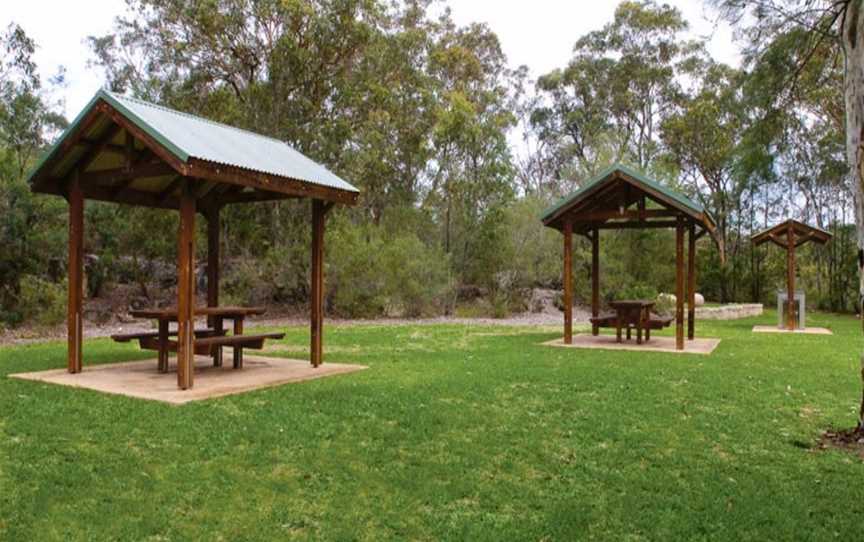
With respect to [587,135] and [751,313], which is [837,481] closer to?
[751,313]

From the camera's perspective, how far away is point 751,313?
20.6 metres

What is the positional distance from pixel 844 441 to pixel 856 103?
2.63 m

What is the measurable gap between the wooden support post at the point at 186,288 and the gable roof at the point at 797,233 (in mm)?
14393

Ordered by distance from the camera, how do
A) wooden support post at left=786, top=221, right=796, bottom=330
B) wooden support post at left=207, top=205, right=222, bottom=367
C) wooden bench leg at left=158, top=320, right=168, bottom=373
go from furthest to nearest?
wooden support post at left=786, top=221, right=796, bottom=330, wooden support post at left=207, top=205, right=222, bottom=367, wooden bench leg at left=158, top=320, right=168, bottom=373

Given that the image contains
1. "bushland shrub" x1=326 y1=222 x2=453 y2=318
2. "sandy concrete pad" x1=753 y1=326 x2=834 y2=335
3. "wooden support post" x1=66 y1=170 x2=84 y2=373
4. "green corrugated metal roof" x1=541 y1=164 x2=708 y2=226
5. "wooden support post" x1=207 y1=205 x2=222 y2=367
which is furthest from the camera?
"bushland shrub" x1=326 y1=222 x2=453 y2=318

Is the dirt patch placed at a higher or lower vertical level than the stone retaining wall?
lower

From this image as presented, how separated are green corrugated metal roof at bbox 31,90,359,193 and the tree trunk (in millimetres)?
5451

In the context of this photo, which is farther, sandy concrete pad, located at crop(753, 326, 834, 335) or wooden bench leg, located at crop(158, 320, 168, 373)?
sandy concrete pad, located at crop(753, 326, 834, 335)

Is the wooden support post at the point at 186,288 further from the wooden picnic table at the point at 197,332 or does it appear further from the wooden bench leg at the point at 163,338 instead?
the wooden bench leg at the point at 163,338

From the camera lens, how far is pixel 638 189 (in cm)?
1143

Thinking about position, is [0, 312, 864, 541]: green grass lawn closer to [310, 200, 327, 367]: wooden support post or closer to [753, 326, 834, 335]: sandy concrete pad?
[310, 200, 327, 367]: wooden support post

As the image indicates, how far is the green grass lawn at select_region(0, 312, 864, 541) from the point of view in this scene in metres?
3.47

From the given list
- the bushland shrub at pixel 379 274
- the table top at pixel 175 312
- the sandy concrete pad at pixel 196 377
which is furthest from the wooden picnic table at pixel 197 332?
the bushland shrub at pixel 379 274

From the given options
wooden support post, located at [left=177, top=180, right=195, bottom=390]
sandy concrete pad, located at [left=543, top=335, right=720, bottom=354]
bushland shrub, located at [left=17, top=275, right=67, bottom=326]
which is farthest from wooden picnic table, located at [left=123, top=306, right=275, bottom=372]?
bushland shrub, located at [left=17, top=275, right=67, bottom=326]
